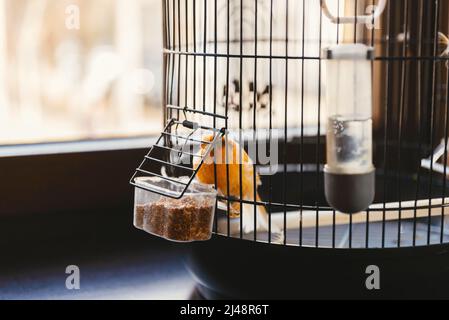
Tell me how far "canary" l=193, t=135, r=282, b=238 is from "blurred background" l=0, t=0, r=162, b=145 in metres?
0.52

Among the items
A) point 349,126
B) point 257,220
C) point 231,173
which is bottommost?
point 257,220

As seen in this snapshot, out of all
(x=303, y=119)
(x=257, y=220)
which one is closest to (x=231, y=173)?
(x=257, y=220)

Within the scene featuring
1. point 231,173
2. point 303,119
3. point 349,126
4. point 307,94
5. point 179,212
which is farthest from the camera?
point 307,94

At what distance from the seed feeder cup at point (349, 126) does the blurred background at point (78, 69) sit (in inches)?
32.9

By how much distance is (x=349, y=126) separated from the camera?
3.02 feet

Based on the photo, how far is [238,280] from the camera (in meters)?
1.18

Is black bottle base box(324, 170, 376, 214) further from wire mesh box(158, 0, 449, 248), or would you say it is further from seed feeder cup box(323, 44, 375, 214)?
wire mesh box(158, 0, 449, 248)

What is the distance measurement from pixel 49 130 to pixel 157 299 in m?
0.60

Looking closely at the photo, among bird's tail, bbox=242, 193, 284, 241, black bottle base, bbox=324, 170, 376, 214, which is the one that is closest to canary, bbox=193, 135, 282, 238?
bird's tail, bbox=242, 193, 284, 241

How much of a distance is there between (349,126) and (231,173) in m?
0.34

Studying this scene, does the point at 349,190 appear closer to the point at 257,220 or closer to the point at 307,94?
the point at 257,220

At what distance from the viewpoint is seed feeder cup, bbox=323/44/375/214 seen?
92cm
